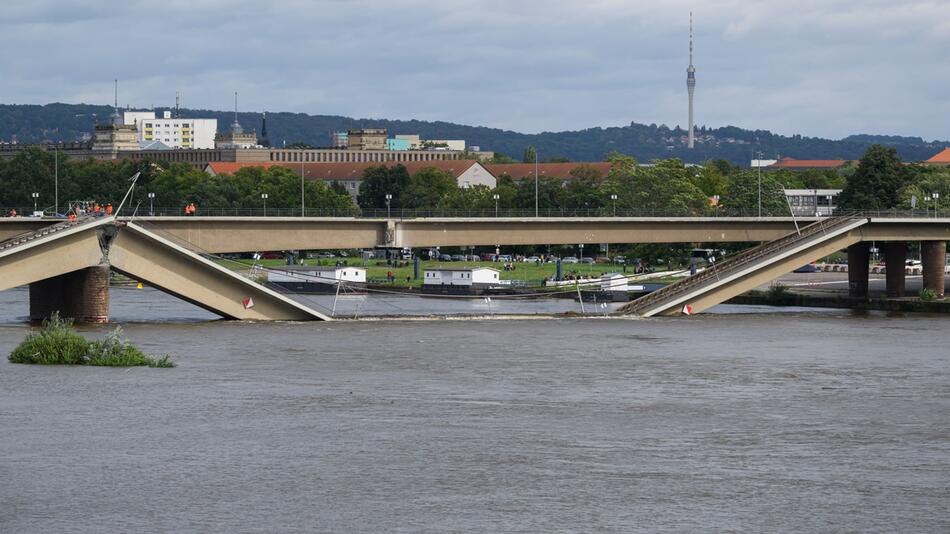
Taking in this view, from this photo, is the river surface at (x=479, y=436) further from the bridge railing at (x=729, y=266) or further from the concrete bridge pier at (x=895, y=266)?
the concrete bridge pier at (x=895, y=266)

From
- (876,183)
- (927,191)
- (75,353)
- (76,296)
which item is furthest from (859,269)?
(75,353)

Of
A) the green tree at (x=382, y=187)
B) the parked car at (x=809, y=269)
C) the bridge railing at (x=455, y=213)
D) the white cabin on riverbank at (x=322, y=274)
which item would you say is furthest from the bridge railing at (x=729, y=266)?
the green tree at (x=382, y=187)

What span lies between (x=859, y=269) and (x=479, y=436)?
61773mm

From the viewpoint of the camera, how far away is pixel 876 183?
149 m

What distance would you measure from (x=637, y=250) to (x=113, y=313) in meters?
64.9

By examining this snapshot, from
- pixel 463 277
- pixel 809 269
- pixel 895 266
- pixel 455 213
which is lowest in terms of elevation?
pixel 809 269

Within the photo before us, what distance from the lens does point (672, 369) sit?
64.3 m

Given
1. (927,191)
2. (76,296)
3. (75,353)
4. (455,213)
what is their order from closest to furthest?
(75,353) < (76,296) < (927,191) < (455,213)

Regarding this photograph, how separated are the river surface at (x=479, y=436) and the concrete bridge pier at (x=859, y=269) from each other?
94.7 ft

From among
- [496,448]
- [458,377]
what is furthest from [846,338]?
[496,448]

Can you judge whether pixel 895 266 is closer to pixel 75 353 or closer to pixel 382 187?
pixel 75 353

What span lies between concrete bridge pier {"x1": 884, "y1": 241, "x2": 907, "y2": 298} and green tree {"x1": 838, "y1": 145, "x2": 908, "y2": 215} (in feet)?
142

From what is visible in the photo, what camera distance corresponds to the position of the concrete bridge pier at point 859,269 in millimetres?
104125

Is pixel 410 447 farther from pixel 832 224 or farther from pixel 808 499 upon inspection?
pixel 832 224
